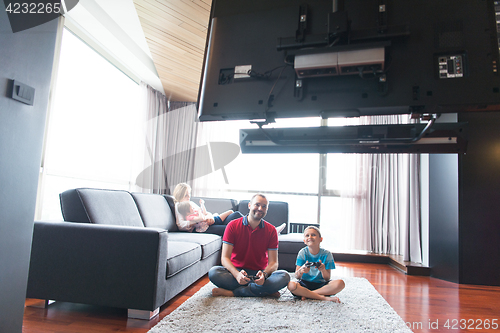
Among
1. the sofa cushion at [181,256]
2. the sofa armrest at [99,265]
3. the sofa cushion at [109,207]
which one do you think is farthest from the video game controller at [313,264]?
the sofa cushion at [109,207]

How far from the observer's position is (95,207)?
2273 mm

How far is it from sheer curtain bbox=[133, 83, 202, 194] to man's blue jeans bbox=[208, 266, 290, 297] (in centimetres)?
300

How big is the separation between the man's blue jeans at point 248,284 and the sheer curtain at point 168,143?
3.00m

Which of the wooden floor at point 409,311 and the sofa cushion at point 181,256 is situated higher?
the sofa cushion at point 181,256

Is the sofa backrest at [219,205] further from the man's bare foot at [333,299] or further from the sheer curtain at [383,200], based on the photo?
the man's bare foot at [333,299]

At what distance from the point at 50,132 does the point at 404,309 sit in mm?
3480

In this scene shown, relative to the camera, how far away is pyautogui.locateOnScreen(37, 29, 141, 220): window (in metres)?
3.28

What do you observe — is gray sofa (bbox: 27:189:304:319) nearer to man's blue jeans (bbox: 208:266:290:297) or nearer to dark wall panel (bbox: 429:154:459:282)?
man's blue jeans (bbox: 208:266:290:297)

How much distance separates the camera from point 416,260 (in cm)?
418

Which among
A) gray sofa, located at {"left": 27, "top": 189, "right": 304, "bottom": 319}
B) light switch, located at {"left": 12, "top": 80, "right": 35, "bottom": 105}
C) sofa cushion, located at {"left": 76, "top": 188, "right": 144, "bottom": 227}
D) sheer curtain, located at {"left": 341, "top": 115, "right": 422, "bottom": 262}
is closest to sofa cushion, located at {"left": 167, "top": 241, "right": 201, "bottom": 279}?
gray sofa, located at {"left": 27, "top": 189, "right": 304, "bottom": 319}

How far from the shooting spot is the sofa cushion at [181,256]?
2.10 m

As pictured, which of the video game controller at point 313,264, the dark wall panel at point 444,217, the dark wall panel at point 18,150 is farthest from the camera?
the dark wall panel at point 444,217

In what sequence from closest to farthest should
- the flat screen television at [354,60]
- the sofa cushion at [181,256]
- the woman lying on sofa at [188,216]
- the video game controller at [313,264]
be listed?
the flat screen television at [354,60]
the sofa cushion at [181,256]
the video game controller at [313,264]
the woman lying on sofa at [188,216]

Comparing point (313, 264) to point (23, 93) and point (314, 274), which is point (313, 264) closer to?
point (314, 274)
